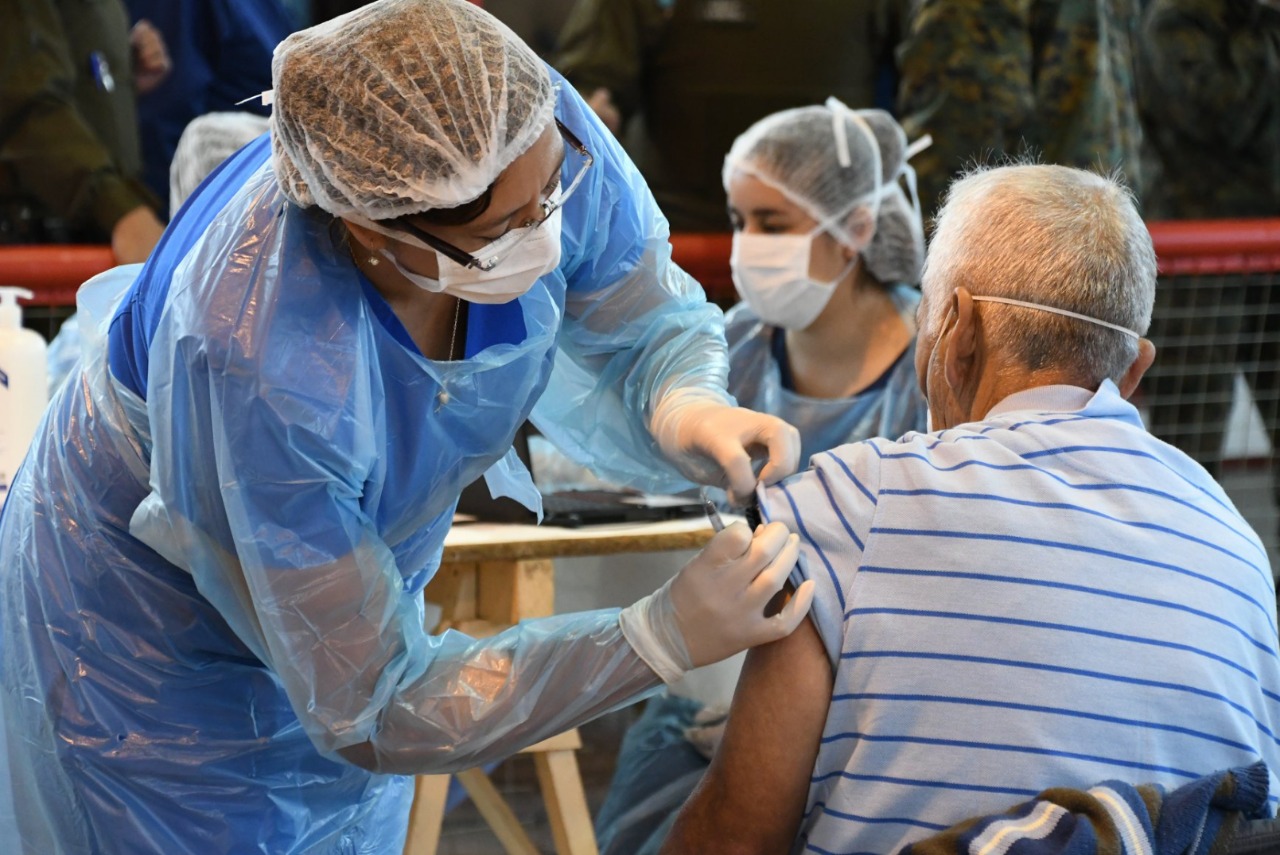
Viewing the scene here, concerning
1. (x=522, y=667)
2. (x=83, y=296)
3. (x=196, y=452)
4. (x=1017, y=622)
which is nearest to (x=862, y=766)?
(x=1017, y=622)

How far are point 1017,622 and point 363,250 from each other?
0.70 metres

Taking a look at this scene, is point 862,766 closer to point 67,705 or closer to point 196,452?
point 196,452

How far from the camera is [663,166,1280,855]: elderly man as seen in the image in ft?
3.87

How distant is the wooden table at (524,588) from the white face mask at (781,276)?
2.89 feet

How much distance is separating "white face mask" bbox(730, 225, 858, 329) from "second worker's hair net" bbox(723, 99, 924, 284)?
0.26 feet

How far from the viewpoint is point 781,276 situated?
115 inches

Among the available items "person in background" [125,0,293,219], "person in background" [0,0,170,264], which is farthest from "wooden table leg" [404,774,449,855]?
"person in background" [125,0,293,219]

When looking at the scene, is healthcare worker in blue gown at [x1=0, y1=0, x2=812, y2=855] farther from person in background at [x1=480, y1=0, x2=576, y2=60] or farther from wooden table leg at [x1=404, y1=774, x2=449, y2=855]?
person in background at [x1=480, y1=0, x2=576, y2=60]

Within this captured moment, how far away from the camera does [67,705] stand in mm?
1386

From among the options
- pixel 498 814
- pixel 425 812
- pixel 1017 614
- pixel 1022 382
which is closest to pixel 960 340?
pixel 1022 382

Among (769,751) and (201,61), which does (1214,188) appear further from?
(769,751)

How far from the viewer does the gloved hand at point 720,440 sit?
4.49 feet

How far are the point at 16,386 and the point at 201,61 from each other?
1633mm

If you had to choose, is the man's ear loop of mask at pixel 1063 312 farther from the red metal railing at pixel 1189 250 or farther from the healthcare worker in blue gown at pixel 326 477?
A: the red metal railing at pixel 1189 250
